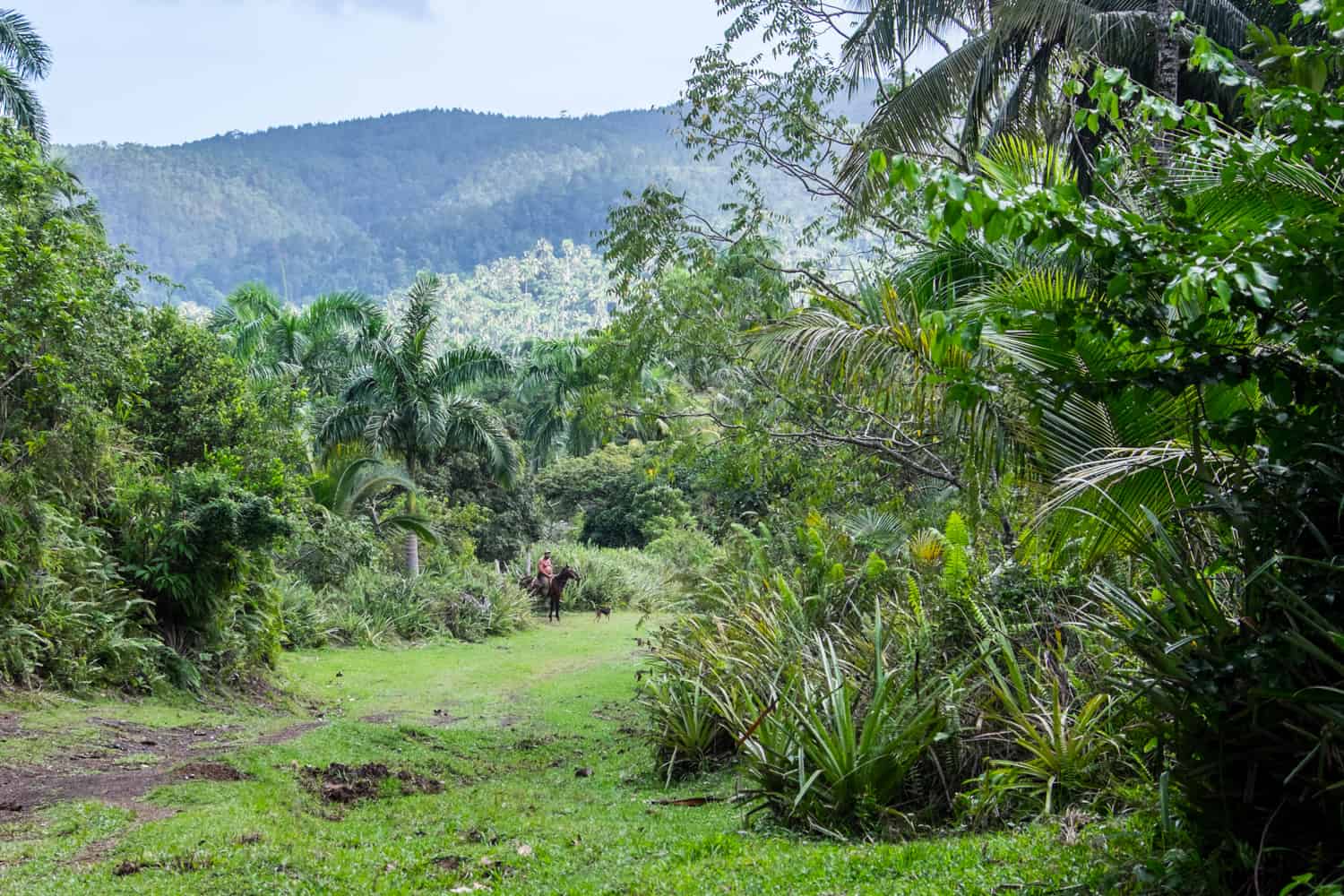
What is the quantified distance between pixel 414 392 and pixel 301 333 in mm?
6546

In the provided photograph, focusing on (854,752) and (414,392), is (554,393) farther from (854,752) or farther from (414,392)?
(854,752)

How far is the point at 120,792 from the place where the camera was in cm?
720

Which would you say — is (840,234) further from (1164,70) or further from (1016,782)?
(1016,782)

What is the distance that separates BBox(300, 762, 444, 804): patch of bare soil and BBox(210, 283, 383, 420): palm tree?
19.3 m

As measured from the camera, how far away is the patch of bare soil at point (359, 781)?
25.2ft

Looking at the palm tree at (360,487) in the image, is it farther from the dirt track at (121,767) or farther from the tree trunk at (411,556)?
the dirt track at (121,767)

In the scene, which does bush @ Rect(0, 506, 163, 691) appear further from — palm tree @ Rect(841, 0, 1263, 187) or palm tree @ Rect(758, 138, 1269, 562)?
palm tree @ Rect(841, 0, 1263, 187)

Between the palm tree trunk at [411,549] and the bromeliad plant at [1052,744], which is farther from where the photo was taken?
the palm tree trunk at [411,549]

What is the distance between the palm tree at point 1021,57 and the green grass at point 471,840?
24.1 feet

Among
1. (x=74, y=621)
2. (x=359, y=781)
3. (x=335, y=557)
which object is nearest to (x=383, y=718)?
(x=74, y=621)

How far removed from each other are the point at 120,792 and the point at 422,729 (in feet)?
12.2

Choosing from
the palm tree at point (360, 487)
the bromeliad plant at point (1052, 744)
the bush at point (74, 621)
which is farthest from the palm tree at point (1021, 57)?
the palm tree at point (360, 487)

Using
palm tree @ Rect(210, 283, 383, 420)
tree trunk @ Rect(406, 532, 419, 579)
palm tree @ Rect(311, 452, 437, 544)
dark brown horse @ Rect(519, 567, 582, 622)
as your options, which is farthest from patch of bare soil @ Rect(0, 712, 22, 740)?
palm tree @ Rect(210, 283, 383, 420)

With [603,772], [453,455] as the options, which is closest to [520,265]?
[453,455]
